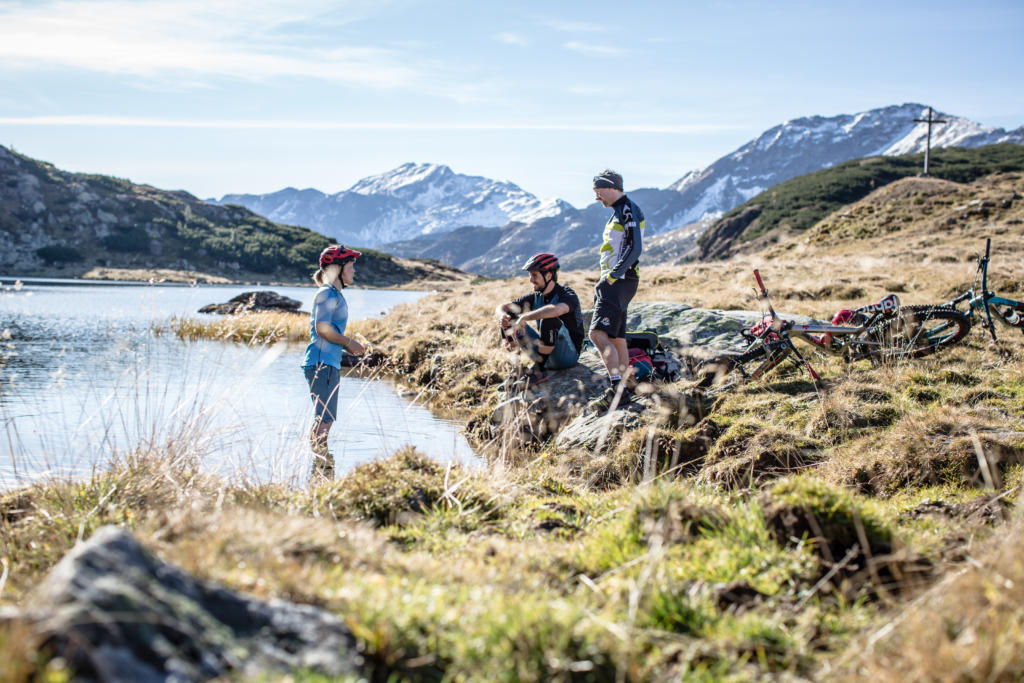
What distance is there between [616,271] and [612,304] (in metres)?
0.42

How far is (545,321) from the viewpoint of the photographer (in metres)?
10.2

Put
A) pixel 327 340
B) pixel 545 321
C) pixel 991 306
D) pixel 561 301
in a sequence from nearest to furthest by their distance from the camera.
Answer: pixel 327 340
pixel 561 301
pixel 545 321
pixel 991 306

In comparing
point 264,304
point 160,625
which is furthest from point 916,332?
point 264,304

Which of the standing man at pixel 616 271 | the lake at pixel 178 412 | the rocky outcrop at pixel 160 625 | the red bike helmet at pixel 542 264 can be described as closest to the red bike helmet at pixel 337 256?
the lake at pixel 178 412

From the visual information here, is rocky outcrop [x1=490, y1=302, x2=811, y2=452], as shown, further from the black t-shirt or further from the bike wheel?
the bike wheel

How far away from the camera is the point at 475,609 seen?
278cm

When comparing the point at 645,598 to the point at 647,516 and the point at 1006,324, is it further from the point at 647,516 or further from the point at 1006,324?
the point at 1006,324

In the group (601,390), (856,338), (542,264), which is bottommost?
(601,390)

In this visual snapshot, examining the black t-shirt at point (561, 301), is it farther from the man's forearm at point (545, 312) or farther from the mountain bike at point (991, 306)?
the mountain bike at point (991, 306)

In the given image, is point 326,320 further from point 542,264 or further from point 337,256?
point 542,264

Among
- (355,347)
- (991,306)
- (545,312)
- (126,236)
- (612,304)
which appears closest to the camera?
(355,347)

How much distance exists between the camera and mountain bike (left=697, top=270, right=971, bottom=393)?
9984 mm

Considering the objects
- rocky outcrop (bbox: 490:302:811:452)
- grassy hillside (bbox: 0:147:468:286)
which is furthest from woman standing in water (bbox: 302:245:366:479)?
grassy hillside (bbox: 0:147:468:286)

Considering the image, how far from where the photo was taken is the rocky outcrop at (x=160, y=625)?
199 centimetres
